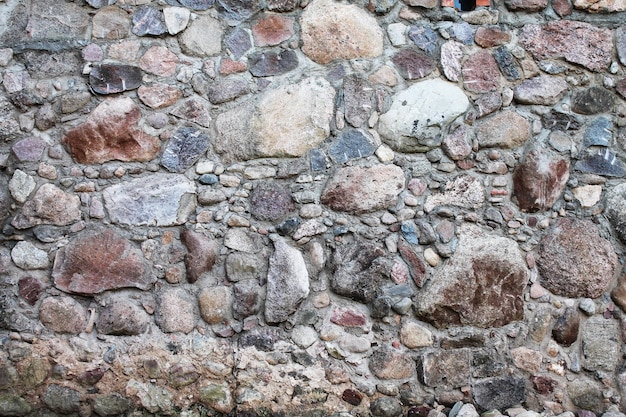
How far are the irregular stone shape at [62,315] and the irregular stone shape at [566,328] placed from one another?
177 cm

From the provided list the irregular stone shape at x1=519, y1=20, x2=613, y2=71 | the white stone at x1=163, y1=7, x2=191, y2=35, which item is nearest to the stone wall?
the white stone at x1=163, y1=7, x2=191, y2=35

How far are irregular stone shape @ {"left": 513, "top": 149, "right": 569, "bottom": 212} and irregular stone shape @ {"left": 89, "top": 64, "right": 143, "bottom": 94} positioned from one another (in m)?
1.49

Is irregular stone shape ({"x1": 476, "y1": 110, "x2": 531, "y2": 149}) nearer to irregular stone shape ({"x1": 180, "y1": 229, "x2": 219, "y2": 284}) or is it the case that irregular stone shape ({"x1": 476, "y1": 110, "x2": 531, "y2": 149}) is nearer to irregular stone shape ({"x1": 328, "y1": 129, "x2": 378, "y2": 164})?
irregular stone shape ({"x1": 328, "y1": 129, "x2": 378, "y2": 164})

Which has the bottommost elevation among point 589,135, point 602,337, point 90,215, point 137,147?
point 602,337

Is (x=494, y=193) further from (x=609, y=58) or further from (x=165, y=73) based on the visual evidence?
(x=165, y=73)

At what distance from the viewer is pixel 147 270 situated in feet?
7.99

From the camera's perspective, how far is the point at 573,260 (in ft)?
8.18

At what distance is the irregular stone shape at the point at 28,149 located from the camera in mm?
2443

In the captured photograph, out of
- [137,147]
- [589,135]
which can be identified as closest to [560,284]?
[589,135]

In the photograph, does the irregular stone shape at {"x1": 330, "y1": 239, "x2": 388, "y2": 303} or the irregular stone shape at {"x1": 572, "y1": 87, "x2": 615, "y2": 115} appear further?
the irregular stone shape at {"x1": 572, "y1": 87, "x2": 615, "y2": 115}

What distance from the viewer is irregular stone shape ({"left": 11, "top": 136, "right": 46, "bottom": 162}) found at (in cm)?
244

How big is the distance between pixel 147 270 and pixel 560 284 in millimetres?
1551

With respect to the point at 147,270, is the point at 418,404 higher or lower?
lower

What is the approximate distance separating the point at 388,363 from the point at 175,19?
4.93 feet
